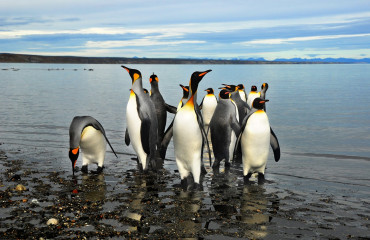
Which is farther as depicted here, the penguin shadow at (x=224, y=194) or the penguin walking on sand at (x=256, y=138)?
the penguin walking on sand at (x=256, y=138)

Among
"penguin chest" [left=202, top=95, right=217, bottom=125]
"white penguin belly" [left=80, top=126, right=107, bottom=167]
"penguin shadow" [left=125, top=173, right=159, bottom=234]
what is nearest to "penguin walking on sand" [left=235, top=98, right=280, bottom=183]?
"penguin shadow" [left=125, top=173, right=159, bottom=234]

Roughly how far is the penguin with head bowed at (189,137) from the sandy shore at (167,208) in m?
0.37

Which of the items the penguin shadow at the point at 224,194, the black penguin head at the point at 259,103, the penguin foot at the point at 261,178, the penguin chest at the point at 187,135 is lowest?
the penguin shadow at the point at 224,194

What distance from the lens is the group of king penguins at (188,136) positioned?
6844 millimetres

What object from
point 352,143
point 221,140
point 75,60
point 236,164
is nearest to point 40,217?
point 221,140

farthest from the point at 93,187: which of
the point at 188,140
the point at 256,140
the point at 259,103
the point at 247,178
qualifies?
the point at 259,103

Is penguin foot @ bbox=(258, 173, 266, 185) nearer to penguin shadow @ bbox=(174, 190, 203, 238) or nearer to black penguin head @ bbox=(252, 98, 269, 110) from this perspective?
black penguin head @ bbox=(252, 98, 269, 110)

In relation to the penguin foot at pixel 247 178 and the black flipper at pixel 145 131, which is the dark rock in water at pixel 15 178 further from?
the penguin foot at pixel 247 178

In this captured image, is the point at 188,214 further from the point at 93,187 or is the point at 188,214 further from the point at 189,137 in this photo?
the point at 93,187

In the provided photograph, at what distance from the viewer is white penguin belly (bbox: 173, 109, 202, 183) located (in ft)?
22.2

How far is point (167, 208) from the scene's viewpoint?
584 centimetres

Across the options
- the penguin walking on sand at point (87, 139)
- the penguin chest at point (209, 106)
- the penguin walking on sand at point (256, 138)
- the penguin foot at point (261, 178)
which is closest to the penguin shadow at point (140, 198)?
the penguin walking on sand at point (87, 139)

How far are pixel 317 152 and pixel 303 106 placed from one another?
39.1 feet

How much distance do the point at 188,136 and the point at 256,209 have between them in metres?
1.55
